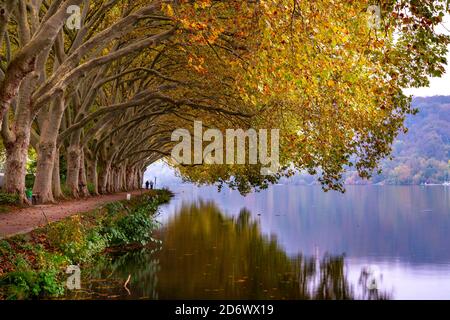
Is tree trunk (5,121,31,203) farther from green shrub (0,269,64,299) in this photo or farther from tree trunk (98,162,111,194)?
tree trunk (98,162,111,194)

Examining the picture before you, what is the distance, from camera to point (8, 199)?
2377 centimetres

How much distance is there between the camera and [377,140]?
25.1 metres

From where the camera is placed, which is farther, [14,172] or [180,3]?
[14,172]

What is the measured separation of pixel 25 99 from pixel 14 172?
3324mm

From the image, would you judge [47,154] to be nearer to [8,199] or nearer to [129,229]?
[8,199]

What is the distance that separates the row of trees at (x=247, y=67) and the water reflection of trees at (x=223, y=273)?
532 cm

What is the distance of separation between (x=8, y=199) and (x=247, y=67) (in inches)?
473

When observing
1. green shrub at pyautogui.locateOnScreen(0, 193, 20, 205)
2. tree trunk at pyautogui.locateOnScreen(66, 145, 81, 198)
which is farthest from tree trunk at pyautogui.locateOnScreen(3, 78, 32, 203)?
tree trunk at pyautogui.locateOnScreen(66, 145, 81, 198)

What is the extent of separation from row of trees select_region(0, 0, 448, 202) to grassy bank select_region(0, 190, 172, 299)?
154 inches

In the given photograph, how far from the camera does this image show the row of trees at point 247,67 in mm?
14461

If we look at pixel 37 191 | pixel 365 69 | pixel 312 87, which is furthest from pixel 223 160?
pixel 312 87

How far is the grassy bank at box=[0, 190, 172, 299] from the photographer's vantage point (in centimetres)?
1264

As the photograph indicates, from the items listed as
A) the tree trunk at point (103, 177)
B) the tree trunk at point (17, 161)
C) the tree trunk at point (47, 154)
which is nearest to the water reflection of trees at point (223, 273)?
the tree trunk at point (17, 161)
